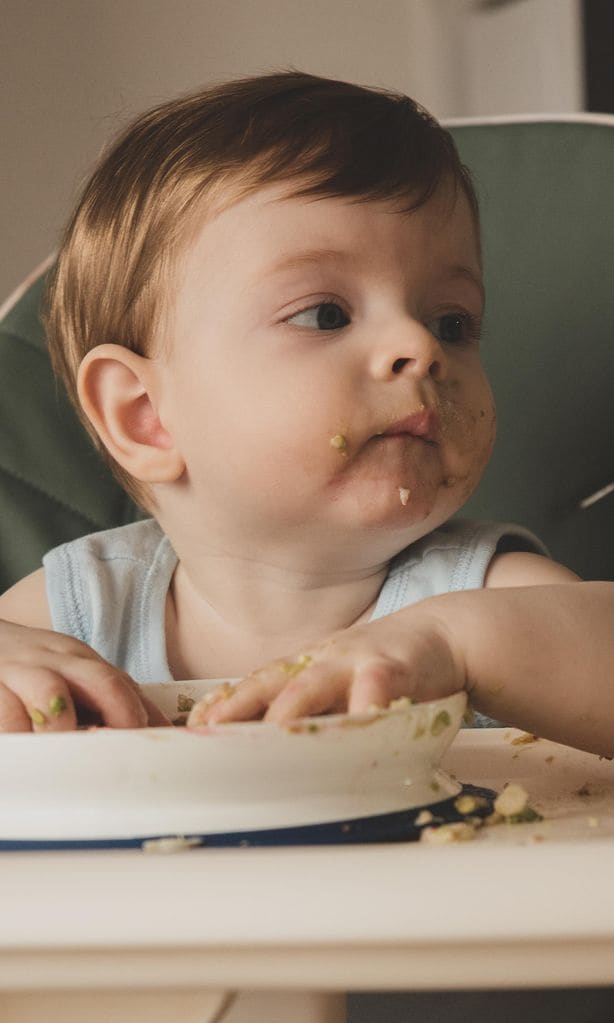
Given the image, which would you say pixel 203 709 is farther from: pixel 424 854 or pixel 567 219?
pixel 567 219

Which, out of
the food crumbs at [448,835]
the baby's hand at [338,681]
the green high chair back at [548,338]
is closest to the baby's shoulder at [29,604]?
the green high chair back at [548,338]

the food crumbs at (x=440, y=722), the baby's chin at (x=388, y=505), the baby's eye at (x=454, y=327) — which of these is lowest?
the baby's chin at (x=388, y=505)

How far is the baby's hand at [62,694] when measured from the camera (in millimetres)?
582

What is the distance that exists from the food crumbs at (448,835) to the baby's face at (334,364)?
407 mm

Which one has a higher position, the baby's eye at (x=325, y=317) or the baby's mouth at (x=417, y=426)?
the baby's eye at (x=325, y=317)

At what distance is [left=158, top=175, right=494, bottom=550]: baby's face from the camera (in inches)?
33.3

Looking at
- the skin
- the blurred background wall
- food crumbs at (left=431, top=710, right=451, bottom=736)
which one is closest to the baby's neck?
the skin

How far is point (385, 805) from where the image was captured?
0.49 m

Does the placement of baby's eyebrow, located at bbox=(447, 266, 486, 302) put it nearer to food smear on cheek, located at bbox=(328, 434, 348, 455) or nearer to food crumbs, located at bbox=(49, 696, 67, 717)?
food smear on cheek, located at bbox=(328, 434, 348, 455)

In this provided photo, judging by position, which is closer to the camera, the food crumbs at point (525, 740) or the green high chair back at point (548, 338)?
the food crumbs at point (525, 740)

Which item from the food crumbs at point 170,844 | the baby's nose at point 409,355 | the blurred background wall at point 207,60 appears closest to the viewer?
the food crumbs at point 170,844

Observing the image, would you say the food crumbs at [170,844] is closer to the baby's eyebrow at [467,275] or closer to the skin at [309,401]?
the skin at [309,401]

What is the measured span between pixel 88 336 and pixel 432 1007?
0.59 meters

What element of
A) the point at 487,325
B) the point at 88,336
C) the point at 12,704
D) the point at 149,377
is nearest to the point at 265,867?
the point at 12,704
